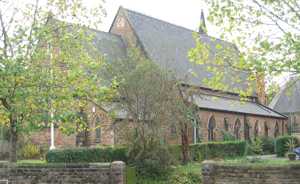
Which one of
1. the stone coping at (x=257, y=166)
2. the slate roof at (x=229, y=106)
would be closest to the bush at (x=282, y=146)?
the slate roof at (x=229, y=106)

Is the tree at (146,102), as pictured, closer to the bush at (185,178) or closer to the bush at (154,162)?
the bush at (154,162)

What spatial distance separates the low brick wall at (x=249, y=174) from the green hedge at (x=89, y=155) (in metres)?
7.89

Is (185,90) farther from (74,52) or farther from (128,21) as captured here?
(128,21)

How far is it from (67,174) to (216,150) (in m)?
18.5

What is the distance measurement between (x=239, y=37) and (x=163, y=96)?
7943 mm

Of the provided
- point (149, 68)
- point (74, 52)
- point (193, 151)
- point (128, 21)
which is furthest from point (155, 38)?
point (74, 52)

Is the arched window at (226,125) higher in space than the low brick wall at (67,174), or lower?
higher

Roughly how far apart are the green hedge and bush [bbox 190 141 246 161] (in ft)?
22.6

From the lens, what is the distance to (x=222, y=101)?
43.8 meters

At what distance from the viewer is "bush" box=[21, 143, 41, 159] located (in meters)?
31.6

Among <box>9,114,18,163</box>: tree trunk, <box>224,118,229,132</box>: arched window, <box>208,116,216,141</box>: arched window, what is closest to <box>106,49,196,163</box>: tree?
<box>9,114,18,163</box>: tree trunk

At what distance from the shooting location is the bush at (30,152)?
31.6m

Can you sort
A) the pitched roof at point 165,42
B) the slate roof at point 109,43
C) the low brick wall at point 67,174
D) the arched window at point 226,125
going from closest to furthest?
1. the low brick wall at point 67,174
2. the slate roof at point 109,43
3. the pitched roof at point 165,42
4. the arched window at point 226,125

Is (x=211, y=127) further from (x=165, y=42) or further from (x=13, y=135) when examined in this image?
(x=13, y=135)
